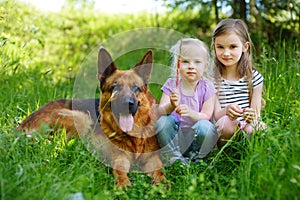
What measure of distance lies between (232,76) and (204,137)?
0.68 meters

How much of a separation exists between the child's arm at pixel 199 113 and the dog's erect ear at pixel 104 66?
2.25 feet

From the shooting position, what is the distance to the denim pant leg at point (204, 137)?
3.57 meters

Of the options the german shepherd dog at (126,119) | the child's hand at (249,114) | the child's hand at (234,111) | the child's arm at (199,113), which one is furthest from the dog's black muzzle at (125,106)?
the child's hand at (249,114)

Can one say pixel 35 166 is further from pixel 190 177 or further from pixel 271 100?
pixel 271 100

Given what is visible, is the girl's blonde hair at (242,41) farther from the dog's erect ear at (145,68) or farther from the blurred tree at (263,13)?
the blurred tree at (263,13)

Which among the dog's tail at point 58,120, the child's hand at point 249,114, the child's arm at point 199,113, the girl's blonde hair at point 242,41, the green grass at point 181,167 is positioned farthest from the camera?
the dog's tail at point 58,120

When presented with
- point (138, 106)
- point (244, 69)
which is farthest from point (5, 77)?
point (244, 69)

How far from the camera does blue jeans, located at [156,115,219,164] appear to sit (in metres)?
3.58

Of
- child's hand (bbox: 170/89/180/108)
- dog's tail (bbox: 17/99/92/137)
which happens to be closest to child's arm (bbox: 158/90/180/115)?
child's hand (bbox: 170/89/180/108)

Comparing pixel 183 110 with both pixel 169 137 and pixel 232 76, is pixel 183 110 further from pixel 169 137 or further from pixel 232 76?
pixel 232 76

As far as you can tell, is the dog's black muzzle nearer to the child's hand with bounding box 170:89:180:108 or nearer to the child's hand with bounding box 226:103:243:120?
the child's hand with bounding box 170:89:180:108

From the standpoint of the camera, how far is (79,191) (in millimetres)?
2600

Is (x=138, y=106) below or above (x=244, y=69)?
below

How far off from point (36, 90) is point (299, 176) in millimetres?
3839
